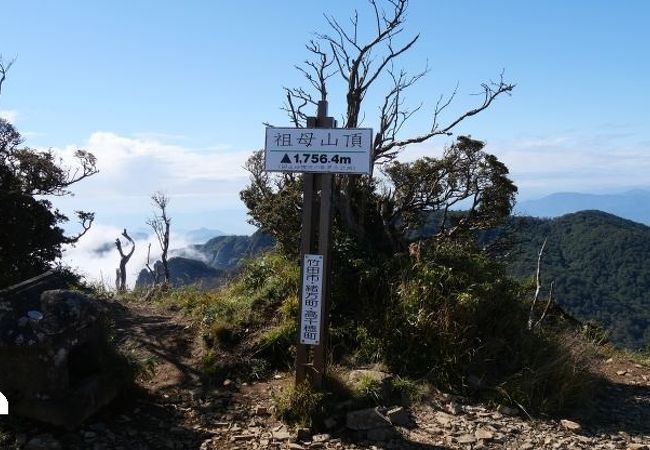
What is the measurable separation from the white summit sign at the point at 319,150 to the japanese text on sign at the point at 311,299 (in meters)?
0.86

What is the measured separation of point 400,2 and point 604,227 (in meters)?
41.1

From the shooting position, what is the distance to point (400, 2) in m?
8.26

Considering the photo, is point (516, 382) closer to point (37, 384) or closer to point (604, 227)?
point (37, 384)

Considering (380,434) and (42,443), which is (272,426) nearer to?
(380,434)

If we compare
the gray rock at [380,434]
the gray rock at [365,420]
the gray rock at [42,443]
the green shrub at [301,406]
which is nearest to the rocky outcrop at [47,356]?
the gray rock at [42,443]

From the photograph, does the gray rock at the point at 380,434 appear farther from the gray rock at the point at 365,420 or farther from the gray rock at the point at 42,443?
the gray rock at the point at 42,443

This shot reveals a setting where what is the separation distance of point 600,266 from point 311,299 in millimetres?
39517

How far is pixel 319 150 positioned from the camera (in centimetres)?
527

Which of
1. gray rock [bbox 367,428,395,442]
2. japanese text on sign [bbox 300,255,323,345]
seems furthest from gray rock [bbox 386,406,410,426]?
japanese text on sign [bbox 300,255,323,345]

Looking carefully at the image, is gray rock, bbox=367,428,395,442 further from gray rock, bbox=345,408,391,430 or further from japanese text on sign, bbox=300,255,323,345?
japanese text on sign, bbox=300,255,323,345

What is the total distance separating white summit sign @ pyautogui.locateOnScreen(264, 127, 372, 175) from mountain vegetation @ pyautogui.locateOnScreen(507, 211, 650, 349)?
24201 mm

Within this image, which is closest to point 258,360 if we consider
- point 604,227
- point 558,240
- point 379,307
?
point 379,307

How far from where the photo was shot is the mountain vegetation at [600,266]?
32.7m

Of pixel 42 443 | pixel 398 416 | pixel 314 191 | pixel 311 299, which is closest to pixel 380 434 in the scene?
pixel 398 416
